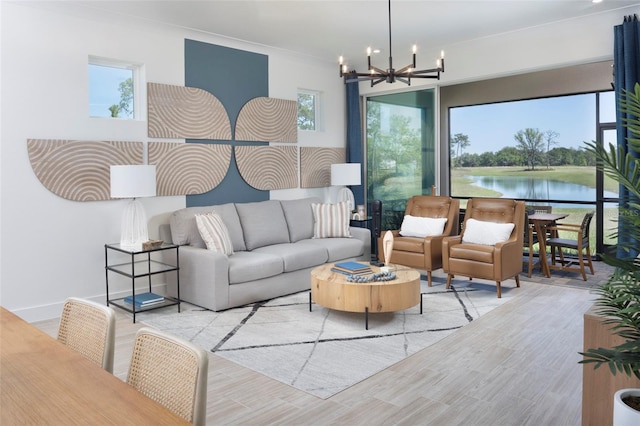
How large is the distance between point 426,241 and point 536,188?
316 centimetres

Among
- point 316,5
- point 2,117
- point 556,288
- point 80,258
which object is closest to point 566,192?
point 556,288

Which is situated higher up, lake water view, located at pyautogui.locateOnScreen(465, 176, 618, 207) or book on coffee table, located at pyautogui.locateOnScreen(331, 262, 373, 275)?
lake water view, located at pyautogui.locateOnScreen(465, 176, 618, 207)

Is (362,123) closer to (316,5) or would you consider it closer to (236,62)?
(236,62)

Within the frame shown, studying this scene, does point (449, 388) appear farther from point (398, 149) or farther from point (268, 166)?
point (398, 149)

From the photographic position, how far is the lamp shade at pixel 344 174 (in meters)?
6.73

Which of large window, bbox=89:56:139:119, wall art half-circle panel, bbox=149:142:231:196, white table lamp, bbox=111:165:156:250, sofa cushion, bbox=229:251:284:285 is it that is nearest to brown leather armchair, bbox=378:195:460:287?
sofa cushion, bbox=229:251:284:285

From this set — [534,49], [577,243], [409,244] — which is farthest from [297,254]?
[534,49]

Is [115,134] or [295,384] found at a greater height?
[115,134]

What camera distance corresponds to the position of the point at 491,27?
18.2 ft

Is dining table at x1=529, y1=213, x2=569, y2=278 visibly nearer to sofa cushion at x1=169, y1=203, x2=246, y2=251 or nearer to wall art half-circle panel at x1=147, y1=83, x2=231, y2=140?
sofa cushion at x1=169, y1=203, x2=246, y2=251

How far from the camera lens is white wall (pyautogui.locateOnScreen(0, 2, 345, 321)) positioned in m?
4.27

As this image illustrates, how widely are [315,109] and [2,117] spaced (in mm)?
3957

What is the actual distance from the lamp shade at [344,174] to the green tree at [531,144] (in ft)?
9.45

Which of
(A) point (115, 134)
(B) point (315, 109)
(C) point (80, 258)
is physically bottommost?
(C) point (80, 258)
